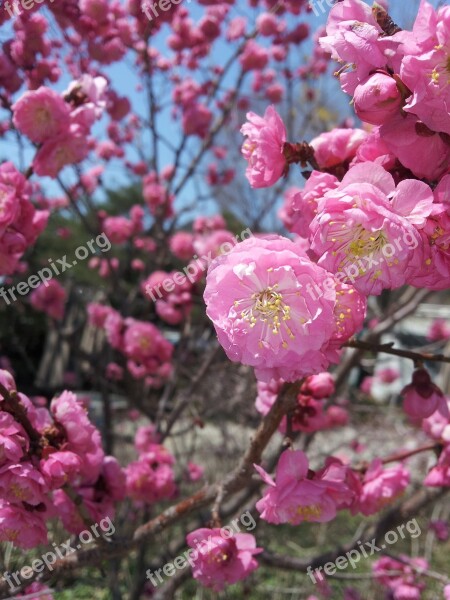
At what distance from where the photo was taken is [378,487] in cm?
148

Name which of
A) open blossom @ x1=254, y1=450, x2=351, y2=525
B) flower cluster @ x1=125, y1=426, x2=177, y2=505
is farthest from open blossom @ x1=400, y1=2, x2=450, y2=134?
flower cluster @ x1=125, y1=426, x2=177, y2=505

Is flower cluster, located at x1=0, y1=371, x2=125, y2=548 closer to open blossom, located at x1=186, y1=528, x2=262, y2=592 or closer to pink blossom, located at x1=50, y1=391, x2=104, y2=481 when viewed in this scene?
pink blossom, located at x1=50, y1=391, x2=104, y2=481

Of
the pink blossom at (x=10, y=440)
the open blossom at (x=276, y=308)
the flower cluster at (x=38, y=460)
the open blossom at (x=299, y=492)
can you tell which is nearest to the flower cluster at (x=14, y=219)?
the flower cluster at (x=38, y=460)

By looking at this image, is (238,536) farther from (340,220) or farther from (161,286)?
(161,286)

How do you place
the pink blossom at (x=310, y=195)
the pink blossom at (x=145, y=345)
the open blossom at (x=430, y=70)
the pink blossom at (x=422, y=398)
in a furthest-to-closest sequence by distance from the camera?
1. the pink blossom at (x=145, y=345)
2. the pink blossom at (x=422, y=398)
3. the pink blossom at (x=310, y=195)
4. the open blossom at (x=430, y=70)

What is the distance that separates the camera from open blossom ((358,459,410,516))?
146cm

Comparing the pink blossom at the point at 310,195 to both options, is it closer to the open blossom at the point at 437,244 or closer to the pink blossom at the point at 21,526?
the open blossom at the point at 437,244

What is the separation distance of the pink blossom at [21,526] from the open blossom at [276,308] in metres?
0.68

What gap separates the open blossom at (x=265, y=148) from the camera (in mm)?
1102

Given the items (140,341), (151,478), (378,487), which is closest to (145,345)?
(140,341)

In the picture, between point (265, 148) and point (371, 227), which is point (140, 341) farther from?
point (371, 227)

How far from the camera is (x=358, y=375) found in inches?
442

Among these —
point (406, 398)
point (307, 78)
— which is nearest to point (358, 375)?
point (307, 78)

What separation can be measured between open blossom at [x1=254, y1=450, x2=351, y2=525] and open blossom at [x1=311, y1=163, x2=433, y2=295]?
533mm
